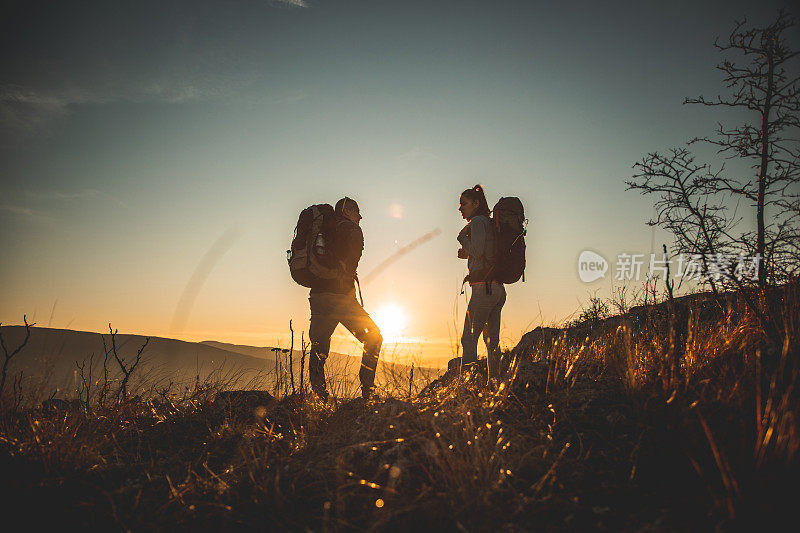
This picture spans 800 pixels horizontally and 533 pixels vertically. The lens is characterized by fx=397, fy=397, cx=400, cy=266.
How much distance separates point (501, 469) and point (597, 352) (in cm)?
215

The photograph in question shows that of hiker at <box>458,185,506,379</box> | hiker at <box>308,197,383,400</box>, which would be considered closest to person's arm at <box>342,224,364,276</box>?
hiker at <box>308,197,383,400</box>

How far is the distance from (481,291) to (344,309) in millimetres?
1426

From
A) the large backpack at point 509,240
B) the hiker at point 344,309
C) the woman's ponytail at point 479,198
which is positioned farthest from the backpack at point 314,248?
the large backpack at point 509,240

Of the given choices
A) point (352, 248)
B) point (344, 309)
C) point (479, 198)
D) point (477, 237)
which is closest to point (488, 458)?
point (477, 237)

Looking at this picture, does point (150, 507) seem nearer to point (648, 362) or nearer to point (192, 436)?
point (192, 436)

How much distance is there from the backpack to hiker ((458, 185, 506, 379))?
1.40 m

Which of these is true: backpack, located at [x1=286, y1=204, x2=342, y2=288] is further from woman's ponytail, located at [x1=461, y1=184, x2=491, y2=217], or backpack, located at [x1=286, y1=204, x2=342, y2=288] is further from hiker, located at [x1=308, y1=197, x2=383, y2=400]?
woman's ponytail, located at [x1=461, y1=184, x2=491, y2=217]

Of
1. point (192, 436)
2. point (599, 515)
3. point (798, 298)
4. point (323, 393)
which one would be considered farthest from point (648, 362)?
point (192, 436)

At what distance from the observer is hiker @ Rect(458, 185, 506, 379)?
155 inches

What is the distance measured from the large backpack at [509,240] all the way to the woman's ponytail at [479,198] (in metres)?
0.11

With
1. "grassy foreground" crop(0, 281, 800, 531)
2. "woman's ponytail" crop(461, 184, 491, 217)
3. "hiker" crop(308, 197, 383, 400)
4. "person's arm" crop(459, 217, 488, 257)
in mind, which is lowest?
"grassy foreground" crop(0, 281, 800, 531)

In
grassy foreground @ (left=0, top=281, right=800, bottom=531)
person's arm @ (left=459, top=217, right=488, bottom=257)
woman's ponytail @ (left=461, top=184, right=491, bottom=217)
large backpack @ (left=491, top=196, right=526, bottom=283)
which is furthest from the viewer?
woman's ponytail @ (left=461, top=184, right=491, bottom=217)

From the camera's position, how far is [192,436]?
3244 mm

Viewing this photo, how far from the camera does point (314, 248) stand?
4.14 metres
